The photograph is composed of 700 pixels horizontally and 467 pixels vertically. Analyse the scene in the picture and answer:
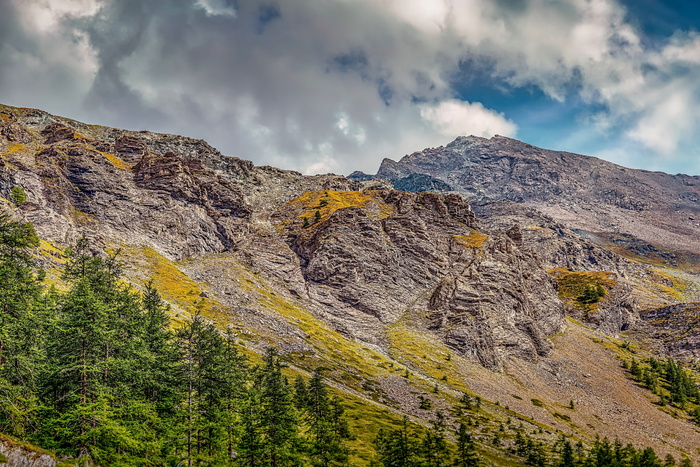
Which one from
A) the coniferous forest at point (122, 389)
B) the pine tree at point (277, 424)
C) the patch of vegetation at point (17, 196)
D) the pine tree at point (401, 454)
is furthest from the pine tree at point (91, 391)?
the patch of vegetation at point (17, 196)

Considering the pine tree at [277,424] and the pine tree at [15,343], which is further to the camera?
the pine tree at [277,424]

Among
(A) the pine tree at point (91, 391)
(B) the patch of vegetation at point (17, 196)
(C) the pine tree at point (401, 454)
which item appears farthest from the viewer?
(B) the patch of vegetation at point (17, 196)

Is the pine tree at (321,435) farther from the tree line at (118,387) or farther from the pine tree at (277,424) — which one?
the pine tree at (277,424)

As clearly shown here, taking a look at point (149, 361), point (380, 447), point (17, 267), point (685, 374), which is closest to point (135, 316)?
point (149, 361)

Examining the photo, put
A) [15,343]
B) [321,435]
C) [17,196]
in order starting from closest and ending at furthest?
[15,343] → [321,435] → [17,196]

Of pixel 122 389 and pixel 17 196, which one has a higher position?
pixel 17 196

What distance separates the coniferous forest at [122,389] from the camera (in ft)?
121

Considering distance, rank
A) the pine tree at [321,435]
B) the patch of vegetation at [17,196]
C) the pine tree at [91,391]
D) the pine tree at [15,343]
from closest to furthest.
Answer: the pine tree at [15,343], the pine tree at [91,391], the pine tree at [321,435], the patch of vegetation at [17,196]

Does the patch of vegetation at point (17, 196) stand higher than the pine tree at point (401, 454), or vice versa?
the patch of vegetation at point (17, 196)

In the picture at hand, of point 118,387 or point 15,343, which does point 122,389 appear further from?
point 15,343

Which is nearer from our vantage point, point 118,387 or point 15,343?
point 15,343

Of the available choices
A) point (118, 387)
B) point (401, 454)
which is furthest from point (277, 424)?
point (401, 454)

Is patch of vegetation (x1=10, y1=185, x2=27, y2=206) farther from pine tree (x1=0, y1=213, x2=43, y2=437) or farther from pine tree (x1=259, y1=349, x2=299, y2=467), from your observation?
pine tree (x1=259, y1=349, x2=299, y2=467)

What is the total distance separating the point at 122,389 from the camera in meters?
43.1
